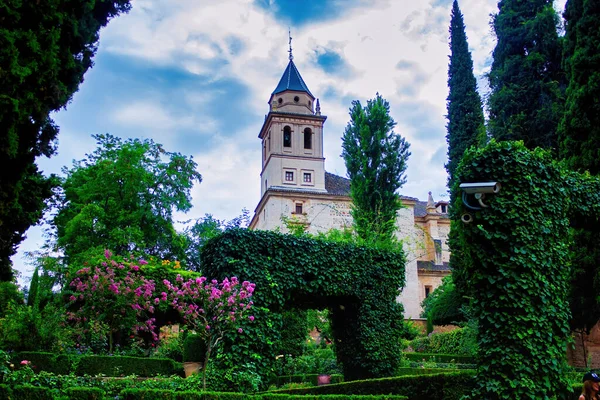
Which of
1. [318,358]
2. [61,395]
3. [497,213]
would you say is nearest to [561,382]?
[497,213]

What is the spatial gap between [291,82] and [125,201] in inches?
871

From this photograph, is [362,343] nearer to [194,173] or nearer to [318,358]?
[318,358]

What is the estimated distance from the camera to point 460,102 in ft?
87.9

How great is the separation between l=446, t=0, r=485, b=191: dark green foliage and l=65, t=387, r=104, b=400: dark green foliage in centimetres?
2032

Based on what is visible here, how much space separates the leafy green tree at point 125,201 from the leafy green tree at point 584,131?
17.8 meters

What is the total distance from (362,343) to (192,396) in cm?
627

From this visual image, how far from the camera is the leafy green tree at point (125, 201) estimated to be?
24125 millimetres

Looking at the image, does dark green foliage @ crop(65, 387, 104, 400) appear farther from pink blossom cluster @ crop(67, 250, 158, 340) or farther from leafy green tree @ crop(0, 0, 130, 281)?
pink blossom cluster @ crop(67, 250, 158, 340)

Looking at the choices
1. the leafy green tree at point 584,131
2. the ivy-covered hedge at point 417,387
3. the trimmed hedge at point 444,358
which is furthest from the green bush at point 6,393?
the trimmed hedge at point 444,358

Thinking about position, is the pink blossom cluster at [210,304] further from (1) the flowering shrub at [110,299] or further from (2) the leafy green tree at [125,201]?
(2) the leafy green tree at [125,201]

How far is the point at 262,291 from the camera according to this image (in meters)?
12.2

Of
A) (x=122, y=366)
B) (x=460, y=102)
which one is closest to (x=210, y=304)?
(x=122, y=366)

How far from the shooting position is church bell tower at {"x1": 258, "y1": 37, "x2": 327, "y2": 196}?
42.2 meters

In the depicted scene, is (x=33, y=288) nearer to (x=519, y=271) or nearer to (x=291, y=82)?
(x=519, y=271)
